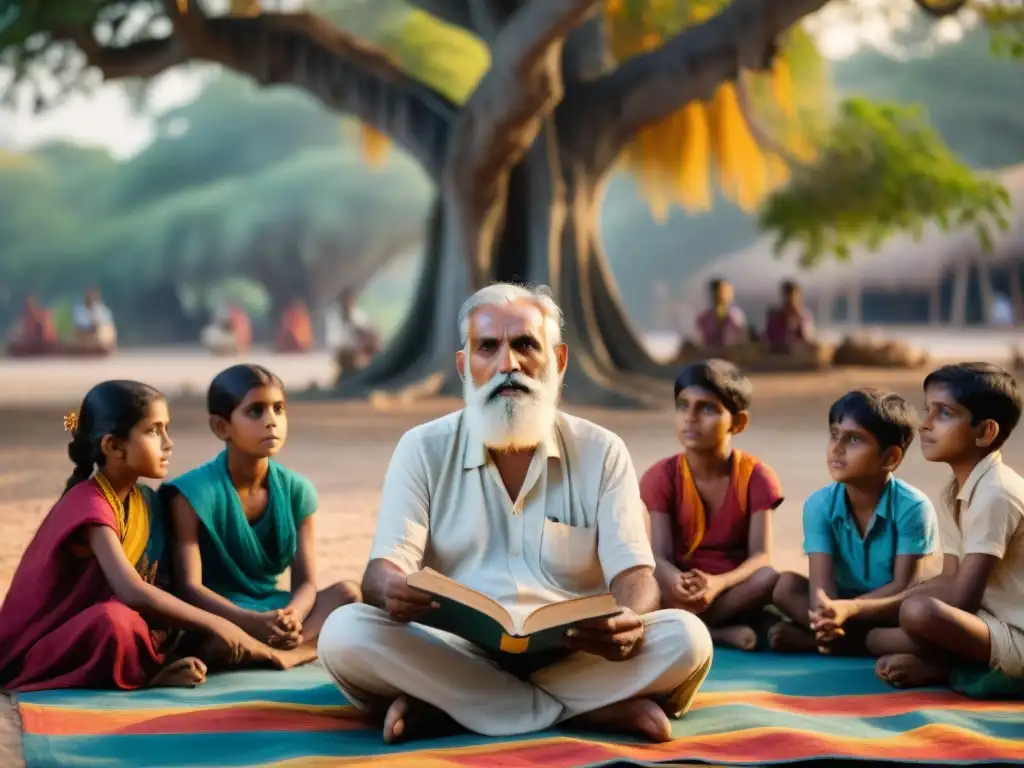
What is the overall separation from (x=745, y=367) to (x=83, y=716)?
45.1 ft

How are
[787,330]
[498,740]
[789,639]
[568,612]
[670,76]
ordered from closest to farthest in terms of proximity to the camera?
1. [568,612]
2. [498,740]
3. [789,639]
4. [670,76]
5. [787,330]

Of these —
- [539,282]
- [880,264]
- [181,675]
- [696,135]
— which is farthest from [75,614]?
[880,264]

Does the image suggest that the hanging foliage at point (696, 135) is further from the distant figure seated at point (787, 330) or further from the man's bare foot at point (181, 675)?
the man's bare foot at point (181, 675)

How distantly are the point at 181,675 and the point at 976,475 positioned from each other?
2309mm

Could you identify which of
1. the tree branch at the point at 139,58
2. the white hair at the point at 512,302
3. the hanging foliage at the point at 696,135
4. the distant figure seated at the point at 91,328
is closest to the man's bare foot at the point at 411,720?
the white hair at the point at 512,302

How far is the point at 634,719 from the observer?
136 inches

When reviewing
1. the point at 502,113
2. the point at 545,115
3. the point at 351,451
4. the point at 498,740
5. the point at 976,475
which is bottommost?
the point at 498,740

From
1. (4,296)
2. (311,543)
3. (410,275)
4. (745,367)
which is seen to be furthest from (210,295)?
(311,543)

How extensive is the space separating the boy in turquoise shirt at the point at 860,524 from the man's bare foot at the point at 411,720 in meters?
1.30

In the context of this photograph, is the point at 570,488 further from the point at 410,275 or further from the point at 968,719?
the point at 410,275

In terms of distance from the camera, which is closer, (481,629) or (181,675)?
(481,629)

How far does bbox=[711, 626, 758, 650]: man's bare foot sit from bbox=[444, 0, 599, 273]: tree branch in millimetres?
7280

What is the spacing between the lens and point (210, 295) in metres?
37.0

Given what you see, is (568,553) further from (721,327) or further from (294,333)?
(294,333)
